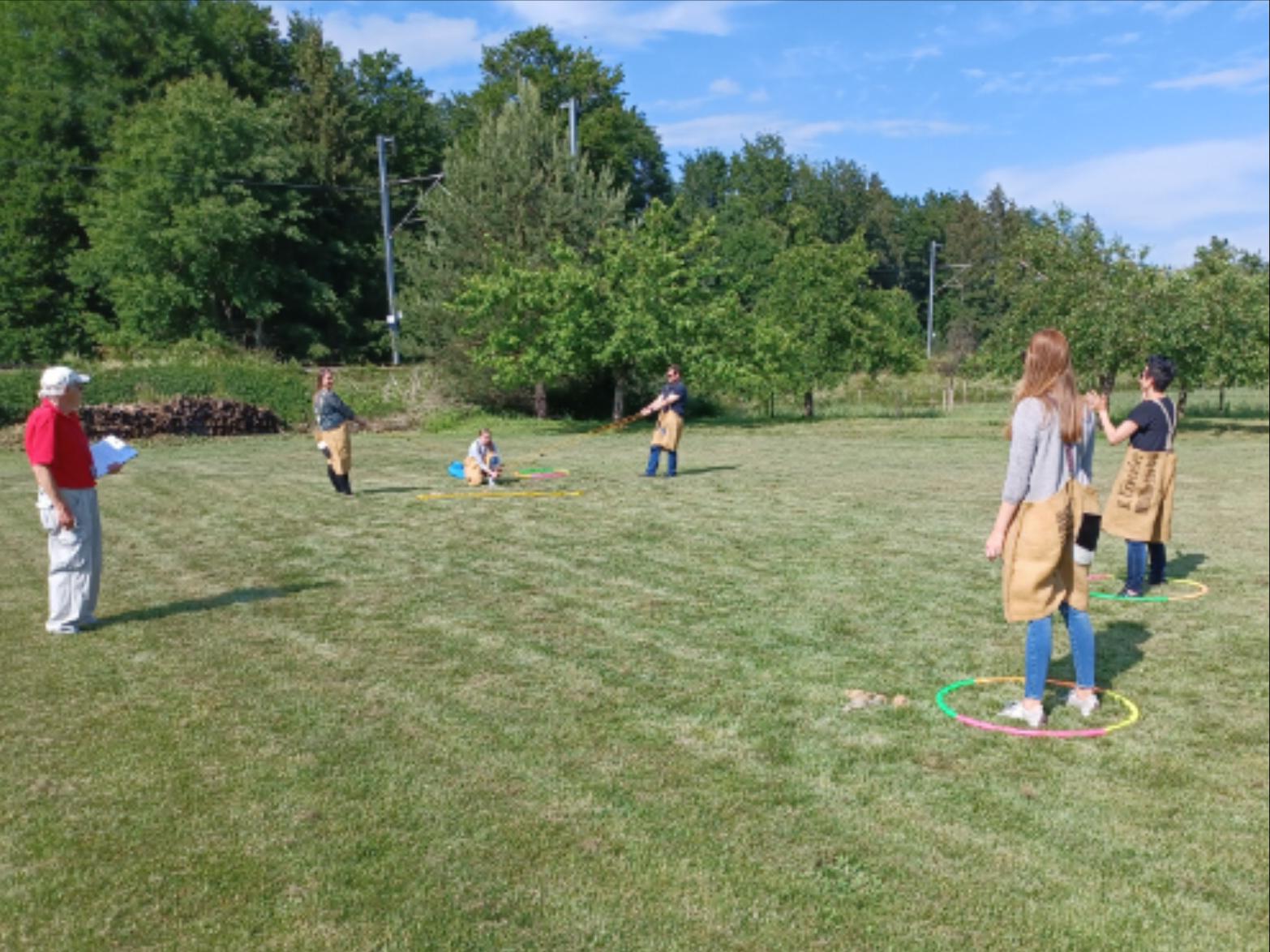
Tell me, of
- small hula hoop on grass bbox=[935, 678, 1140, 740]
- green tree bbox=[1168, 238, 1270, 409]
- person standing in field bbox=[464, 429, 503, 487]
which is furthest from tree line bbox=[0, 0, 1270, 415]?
small hula hoop on grass bbox=[935, 678, 1140, 740]

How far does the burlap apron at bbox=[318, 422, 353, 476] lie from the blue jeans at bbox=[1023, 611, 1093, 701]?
1071 cm

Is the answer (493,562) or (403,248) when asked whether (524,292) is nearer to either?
(493,562)

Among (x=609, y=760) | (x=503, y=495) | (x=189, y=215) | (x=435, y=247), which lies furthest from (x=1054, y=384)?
(x=189, y=215)

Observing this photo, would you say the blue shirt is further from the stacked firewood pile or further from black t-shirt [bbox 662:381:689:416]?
the stacked firewood pile

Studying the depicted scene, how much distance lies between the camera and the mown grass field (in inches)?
152

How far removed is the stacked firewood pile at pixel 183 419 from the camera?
89.4 feet

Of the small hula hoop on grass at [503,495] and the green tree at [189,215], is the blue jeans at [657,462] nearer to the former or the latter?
the small hula hoop on grass at [503,495]

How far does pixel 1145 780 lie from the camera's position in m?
4.96

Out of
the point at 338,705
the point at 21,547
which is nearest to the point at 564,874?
the point at 338,705

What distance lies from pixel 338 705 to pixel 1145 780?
417cm

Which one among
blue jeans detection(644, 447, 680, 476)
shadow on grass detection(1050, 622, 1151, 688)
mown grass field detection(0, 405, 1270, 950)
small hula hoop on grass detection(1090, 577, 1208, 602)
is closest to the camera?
mown grass field detection(0, 405, 1270, 950)

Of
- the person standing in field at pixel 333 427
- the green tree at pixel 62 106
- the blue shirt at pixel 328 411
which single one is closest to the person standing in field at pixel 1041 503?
the person standing in field at pixel 333 427

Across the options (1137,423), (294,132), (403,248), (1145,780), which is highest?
(294,132)

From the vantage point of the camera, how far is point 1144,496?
870cm
